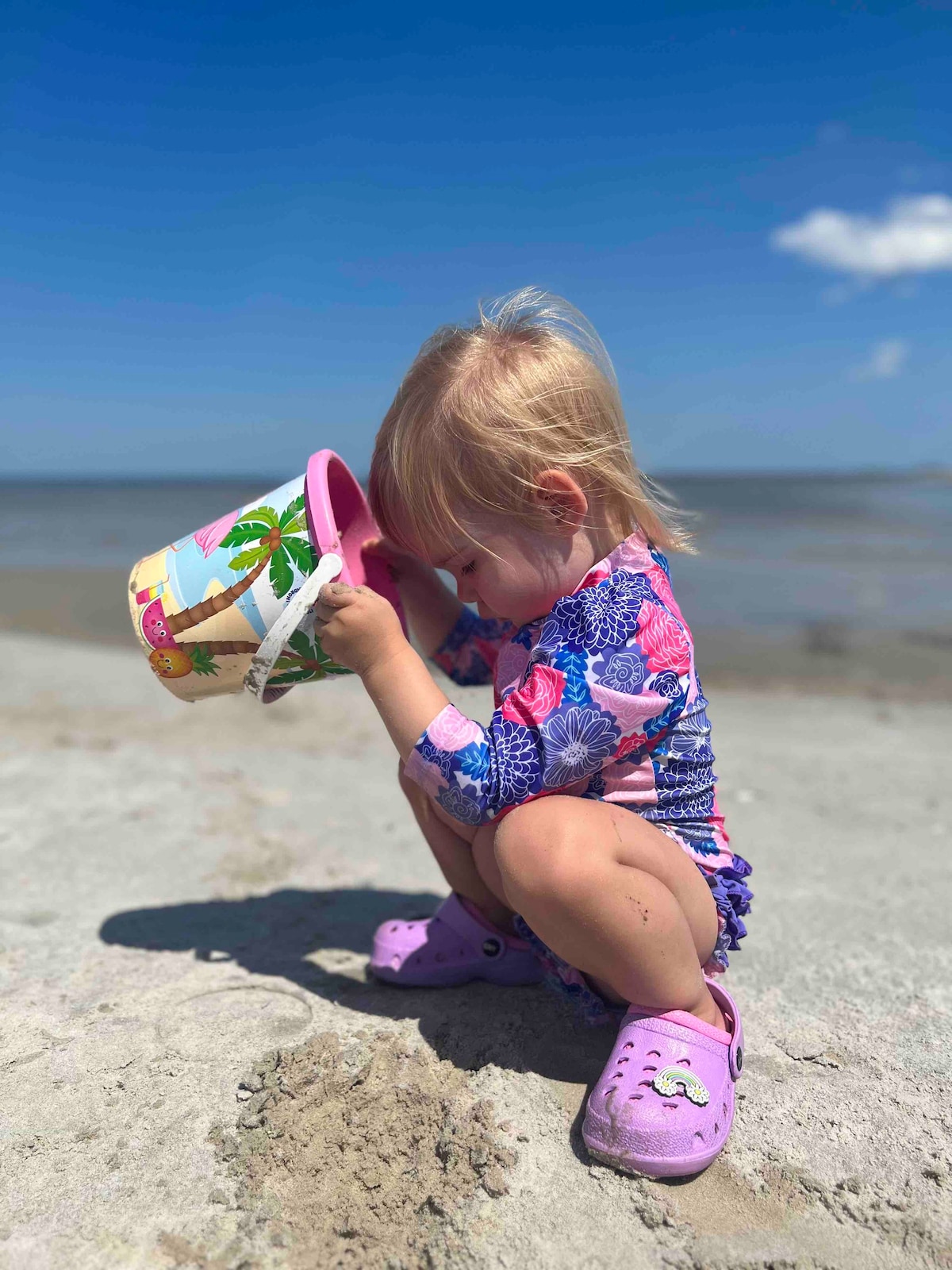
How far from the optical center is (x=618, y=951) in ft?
4.89

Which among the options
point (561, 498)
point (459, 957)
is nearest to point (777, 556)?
point (459, 957)

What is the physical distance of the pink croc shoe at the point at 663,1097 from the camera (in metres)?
1.40

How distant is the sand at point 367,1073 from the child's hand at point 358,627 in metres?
0.67

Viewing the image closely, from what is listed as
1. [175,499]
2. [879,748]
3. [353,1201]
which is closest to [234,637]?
[353,1201]

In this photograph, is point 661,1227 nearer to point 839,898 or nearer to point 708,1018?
point 708,1018

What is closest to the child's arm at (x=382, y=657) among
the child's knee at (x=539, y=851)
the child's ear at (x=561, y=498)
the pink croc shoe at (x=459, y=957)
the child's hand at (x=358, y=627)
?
the child's hand at (x=358, y=627)

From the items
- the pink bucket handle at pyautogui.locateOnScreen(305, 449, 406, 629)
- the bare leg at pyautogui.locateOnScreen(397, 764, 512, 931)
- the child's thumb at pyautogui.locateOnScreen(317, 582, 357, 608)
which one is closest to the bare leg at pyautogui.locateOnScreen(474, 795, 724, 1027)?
the bare leg at pyautogui.locateOnScreen(397, 764, 512, 931)

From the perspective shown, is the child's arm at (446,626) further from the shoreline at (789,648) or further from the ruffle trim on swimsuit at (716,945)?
the shoreline at (789,648)

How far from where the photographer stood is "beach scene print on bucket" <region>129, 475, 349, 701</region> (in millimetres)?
1720

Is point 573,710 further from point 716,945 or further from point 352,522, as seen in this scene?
point 352,522

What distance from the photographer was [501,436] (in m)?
1.63

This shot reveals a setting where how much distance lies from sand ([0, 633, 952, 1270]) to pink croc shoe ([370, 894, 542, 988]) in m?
0.05

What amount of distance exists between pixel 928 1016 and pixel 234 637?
4.96 feet

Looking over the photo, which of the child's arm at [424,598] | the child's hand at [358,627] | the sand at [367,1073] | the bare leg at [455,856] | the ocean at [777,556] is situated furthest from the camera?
the ocean at [777,556]
